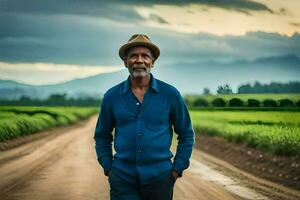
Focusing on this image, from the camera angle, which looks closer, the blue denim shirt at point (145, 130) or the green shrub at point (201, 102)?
the blue denim shirt at point (145, 130)

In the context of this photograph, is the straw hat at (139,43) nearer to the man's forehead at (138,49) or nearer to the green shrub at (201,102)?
the man's forehead at (138,49)

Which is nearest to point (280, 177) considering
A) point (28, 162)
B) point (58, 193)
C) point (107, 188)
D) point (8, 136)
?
point (107, 188)

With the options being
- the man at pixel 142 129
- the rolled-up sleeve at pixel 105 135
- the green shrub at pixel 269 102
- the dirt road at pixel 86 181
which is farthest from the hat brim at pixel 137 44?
the green shrub at pixel 269 102

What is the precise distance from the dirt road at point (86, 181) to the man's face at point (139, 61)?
6.14 meters

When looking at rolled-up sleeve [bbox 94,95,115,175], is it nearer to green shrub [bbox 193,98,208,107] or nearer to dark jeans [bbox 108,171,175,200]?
dark jeans [bbox 108,171,175,200]

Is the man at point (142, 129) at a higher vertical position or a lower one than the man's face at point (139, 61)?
lower

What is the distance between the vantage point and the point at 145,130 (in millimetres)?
5457

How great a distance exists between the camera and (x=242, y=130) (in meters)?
24.5

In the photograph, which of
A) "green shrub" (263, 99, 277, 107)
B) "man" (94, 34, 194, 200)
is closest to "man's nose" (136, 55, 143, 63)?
"man" (94, 34, 194, 200)

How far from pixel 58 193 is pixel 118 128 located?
264 inches

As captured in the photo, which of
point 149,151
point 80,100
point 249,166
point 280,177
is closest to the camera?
point 149,151

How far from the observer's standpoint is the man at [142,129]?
17.9ft

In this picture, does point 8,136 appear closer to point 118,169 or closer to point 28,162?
point 28,162

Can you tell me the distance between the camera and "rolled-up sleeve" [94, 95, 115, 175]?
566 cm
